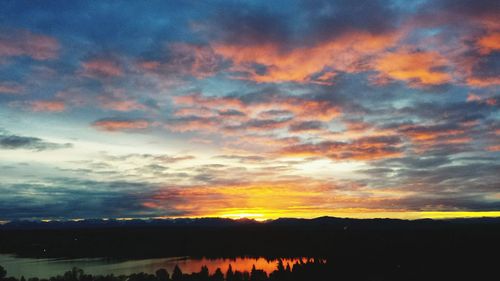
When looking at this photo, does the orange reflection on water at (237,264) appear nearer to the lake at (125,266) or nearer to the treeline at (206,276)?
the lake at (125,266)

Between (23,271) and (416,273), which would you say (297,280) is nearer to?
(416,273)

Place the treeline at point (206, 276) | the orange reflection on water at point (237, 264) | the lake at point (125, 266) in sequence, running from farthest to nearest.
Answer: the orange reflection on water at point (237, 264) → the lake at point (125, 266) → the treeline at point (206, 276)

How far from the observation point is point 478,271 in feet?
331

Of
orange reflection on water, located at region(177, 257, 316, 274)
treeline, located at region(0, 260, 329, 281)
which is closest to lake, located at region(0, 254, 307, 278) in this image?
orange reflection on water, located at region(177, 257, 316, 274)

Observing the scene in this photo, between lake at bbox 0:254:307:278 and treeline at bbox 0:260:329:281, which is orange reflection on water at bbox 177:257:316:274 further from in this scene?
treeline at bbox 0:260:329:281

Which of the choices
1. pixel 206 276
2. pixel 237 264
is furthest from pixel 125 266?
pixel 206 276

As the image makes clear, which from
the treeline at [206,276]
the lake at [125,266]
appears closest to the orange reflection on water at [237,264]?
the lake at [125,266]

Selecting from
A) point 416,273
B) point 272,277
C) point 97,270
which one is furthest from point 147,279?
point 416,273

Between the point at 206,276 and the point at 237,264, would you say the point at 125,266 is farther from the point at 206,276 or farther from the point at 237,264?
the point at 206,276

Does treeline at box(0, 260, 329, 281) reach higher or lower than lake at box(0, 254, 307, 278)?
higher

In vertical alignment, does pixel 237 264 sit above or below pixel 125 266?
below

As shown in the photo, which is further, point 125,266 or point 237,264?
point 237,264

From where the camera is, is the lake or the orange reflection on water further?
the orange reflection on water

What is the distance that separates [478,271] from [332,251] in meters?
69.1
